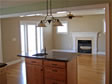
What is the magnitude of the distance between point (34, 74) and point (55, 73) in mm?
612

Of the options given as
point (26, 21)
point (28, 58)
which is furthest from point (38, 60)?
point (26, 21)

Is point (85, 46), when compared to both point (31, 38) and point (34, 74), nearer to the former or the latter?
point (31, 38)

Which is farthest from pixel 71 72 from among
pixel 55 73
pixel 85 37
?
pixel 85 37

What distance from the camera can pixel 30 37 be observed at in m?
7.81

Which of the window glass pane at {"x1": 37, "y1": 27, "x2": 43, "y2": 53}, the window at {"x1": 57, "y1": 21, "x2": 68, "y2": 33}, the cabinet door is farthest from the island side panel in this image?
the window at {"x1": 57, "y1": 21, "x2": 68, "y2": 33}

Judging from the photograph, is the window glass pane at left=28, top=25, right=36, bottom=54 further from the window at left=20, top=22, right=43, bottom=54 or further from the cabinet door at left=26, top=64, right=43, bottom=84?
the cabinet door at left=26, top=64, right=43, bottom=84

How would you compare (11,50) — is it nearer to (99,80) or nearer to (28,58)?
(28,58)

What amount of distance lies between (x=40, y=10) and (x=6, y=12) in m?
1.57

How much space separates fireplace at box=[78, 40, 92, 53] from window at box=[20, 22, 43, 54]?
275 cm

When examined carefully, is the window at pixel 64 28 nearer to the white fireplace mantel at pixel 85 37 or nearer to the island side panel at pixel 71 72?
the white fireplace mantel at pixel 85 37

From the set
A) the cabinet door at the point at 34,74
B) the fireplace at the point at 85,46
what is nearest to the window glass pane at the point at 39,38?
the fireplace at the point at 85,46

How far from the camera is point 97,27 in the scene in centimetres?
855

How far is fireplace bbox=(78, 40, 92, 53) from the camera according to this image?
8896 millimetres

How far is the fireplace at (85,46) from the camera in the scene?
890cm
